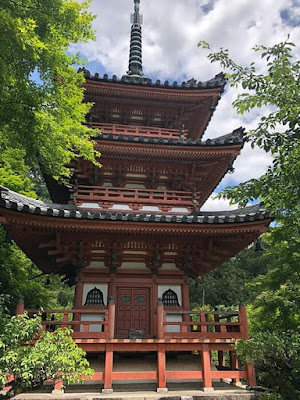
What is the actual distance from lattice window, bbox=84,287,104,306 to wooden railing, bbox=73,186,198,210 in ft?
9.42

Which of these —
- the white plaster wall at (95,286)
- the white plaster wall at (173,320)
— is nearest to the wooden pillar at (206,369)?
the white plaster wall at (173,320)

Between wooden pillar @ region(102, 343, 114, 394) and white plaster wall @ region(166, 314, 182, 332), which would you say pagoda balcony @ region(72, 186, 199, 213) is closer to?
white plaster wall @ region(166, 314, 182, 332)

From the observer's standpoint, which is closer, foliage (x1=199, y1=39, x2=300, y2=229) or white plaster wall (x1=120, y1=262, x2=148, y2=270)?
foliage (x1=199, y1=39, x2=300, y2=229)

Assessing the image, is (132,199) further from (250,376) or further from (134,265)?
(250,376)

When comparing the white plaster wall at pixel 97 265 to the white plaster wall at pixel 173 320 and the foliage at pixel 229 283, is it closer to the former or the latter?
the white plaster wall at pixel 173 320

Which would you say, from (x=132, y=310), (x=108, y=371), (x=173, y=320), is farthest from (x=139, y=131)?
(x=108, y=371)

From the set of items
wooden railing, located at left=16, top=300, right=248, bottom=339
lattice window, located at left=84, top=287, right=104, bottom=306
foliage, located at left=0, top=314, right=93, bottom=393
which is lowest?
foliage, located at left=0, top=314, right=93, bottom=393

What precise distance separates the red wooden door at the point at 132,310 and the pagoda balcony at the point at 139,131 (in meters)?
6.15

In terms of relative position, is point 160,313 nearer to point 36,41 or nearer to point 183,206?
point 183,206

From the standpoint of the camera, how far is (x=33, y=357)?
18.2 feet

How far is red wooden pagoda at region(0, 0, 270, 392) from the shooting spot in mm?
8523

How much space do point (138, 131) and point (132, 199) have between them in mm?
3200

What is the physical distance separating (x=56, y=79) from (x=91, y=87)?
378cm

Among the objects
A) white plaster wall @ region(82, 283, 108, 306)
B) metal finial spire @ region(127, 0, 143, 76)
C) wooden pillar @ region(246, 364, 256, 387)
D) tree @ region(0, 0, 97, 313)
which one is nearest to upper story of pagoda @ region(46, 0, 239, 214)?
tree @ region(0, 0, 97, 313)
